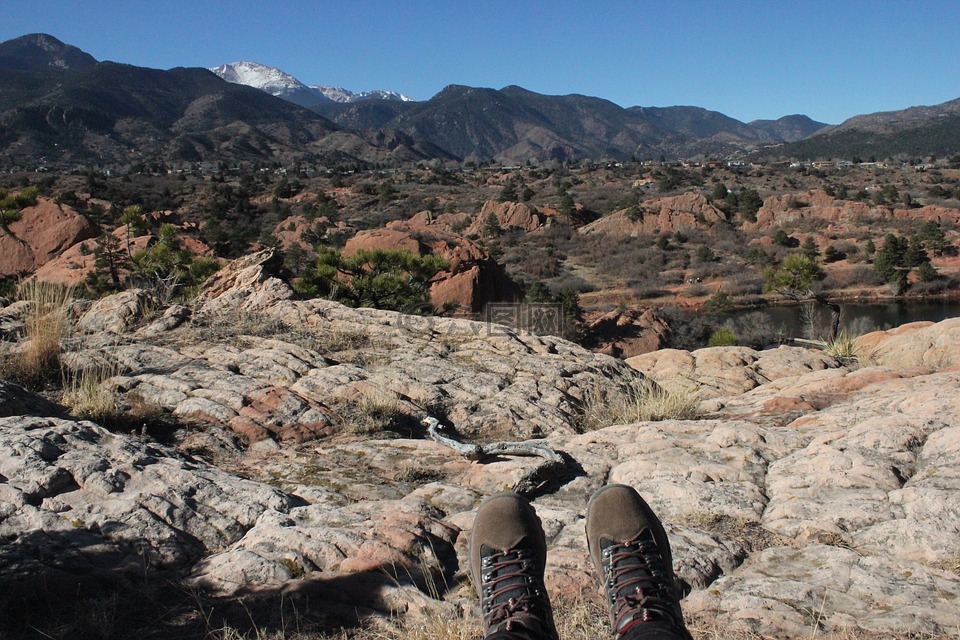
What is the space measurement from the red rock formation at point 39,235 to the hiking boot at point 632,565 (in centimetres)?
1724

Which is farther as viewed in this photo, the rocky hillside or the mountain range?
the mountain range

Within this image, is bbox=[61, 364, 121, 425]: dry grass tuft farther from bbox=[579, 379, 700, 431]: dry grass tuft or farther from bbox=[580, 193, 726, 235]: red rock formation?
bbox=[580, 193, 726, 235]: red rock formation

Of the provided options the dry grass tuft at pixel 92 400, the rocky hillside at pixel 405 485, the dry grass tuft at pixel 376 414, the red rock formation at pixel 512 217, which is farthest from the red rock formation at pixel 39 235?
the red rock formation at pixel 512 217

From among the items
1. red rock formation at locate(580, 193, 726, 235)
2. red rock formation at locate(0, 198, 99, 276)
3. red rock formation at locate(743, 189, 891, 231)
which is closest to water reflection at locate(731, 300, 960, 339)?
red rock formation at locate(743, 189, 891, 231)

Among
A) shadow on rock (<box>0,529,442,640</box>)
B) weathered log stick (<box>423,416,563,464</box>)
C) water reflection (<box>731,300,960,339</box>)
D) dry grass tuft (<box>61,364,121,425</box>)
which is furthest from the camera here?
water reflection (<box>731,300,960,339</box>)

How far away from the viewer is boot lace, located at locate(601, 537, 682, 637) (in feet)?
6.56

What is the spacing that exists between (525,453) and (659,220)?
35733 mm

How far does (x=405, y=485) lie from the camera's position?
12.1 feet

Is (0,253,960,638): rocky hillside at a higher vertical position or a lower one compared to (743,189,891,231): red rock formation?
lower

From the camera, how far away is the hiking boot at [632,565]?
1.98 meters

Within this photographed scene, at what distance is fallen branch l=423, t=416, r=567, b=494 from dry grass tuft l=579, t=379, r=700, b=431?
3.91ft

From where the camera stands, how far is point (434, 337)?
22.7 feet

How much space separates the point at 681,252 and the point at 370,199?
837 inches

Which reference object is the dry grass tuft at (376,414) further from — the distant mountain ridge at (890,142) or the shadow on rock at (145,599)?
the distant mountain ridge at (890,142)
